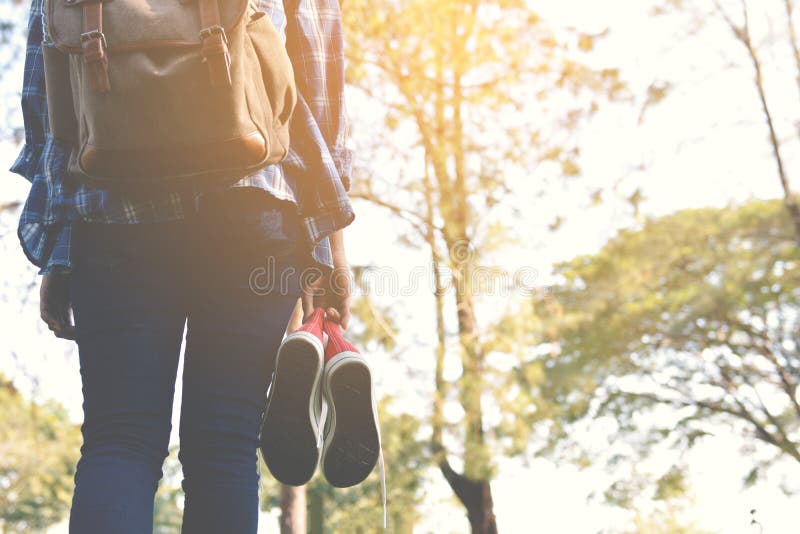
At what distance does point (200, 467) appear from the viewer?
3.98ft

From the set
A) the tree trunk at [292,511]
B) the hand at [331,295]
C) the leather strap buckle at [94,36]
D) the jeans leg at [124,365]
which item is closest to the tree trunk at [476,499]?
the tree trunk at [292,511]

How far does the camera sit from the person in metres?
1.13

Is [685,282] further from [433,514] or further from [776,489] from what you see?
[433,514]

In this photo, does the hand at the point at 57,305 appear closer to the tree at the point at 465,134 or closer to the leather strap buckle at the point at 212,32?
the leather strap buckle at the point at 212,32

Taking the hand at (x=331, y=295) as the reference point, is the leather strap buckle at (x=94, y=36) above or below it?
above

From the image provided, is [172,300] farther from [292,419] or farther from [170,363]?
[292,419]

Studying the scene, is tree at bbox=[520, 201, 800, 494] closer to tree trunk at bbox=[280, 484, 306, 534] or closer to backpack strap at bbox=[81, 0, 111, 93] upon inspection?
tree trunk at bbox=[280, 484, 306, 534]

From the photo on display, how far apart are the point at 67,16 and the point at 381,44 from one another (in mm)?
6996

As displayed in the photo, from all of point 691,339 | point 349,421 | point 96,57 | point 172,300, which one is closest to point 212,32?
point 96,57

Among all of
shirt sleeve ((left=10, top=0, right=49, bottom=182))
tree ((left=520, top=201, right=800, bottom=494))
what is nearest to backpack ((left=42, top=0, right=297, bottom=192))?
shirt sleeve ((left=10, top=0, right=49, bottom=182))

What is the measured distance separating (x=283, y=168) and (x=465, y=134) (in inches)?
292

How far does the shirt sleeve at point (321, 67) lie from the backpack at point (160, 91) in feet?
1.10

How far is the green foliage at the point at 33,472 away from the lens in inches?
959

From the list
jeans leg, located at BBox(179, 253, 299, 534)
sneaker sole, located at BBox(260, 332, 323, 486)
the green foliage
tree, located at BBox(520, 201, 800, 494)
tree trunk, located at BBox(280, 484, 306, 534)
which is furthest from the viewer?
the green foliage
